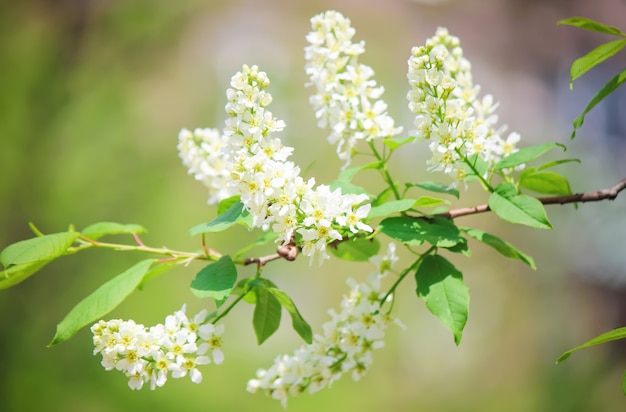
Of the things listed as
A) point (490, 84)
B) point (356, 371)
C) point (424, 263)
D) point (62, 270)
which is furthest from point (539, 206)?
point (490, 84)

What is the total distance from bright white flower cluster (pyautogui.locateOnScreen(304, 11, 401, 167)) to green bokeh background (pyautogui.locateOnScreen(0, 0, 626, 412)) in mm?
3471

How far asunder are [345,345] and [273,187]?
0.28 meters

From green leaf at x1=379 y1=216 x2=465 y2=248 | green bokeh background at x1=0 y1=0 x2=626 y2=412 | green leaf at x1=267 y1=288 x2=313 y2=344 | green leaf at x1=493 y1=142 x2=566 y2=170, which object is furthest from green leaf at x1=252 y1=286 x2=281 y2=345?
green bokeh background at x1=0 y1=0 x2=626 y2=412

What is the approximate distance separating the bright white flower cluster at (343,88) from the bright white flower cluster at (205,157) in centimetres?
17

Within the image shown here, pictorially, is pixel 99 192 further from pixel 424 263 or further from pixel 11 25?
pixel 424 263

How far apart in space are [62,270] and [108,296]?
3977mm

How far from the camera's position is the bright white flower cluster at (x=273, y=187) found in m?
0.63

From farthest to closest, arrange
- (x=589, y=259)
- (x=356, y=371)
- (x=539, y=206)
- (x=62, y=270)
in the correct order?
(x=589, y=259)
(x=62, y=270)
(x=356, y=371)
(x=539, y=206)

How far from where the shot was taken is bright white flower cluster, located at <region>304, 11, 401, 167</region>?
2.69 ft

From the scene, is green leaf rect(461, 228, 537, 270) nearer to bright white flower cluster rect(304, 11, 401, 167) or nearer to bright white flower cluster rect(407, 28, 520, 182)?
bright white flower cluster rect(407, 28, 520, 182)

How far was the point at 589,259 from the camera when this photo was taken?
4.81 m

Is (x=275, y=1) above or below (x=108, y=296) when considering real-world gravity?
above

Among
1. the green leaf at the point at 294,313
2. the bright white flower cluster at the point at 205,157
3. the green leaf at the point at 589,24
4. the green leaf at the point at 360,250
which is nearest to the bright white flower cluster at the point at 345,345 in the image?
the green leaf at the point at 360,250

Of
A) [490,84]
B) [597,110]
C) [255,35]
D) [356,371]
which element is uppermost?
[255,35]
